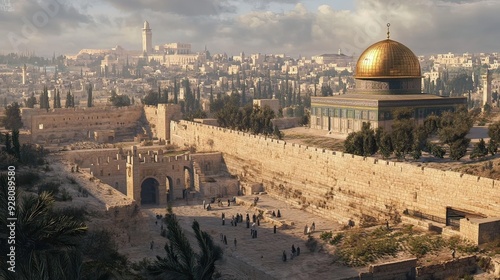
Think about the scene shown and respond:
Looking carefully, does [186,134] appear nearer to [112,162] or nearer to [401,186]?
[112,162]

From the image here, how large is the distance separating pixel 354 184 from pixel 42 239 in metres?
17.3

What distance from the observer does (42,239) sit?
36.3ft

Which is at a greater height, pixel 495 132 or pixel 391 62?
pixel 391 62

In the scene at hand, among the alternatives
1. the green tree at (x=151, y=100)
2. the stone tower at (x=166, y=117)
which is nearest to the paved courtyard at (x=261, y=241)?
the stone tower at (x=166, y=117)

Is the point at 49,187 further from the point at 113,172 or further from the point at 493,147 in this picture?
the point at 493,147

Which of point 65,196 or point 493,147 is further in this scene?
point 493,147

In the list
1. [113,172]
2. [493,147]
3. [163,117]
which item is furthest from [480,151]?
[163,117]

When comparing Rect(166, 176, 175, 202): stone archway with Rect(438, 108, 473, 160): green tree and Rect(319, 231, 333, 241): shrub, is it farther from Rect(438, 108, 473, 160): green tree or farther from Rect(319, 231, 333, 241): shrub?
Rect(438, 108, 473, 160): green tree

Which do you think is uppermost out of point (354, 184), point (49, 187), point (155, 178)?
point (49, 187)

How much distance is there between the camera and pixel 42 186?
60.7ft

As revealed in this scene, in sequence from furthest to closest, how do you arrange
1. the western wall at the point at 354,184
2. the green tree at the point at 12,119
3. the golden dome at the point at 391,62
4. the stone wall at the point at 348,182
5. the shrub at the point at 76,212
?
1. the green tree at the point at 12,119
2. the golden dome at the point at 391,62
3. the stone wall at the point at 348,182
4. the western wall at the point at 354,184
5. the shrub at the point at 76,212

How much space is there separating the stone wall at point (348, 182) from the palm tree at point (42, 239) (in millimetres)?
13973

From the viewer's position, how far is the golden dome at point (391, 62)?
38469 mm

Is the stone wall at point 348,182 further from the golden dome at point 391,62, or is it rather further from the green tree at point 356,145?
the golden dome at point 391,62
